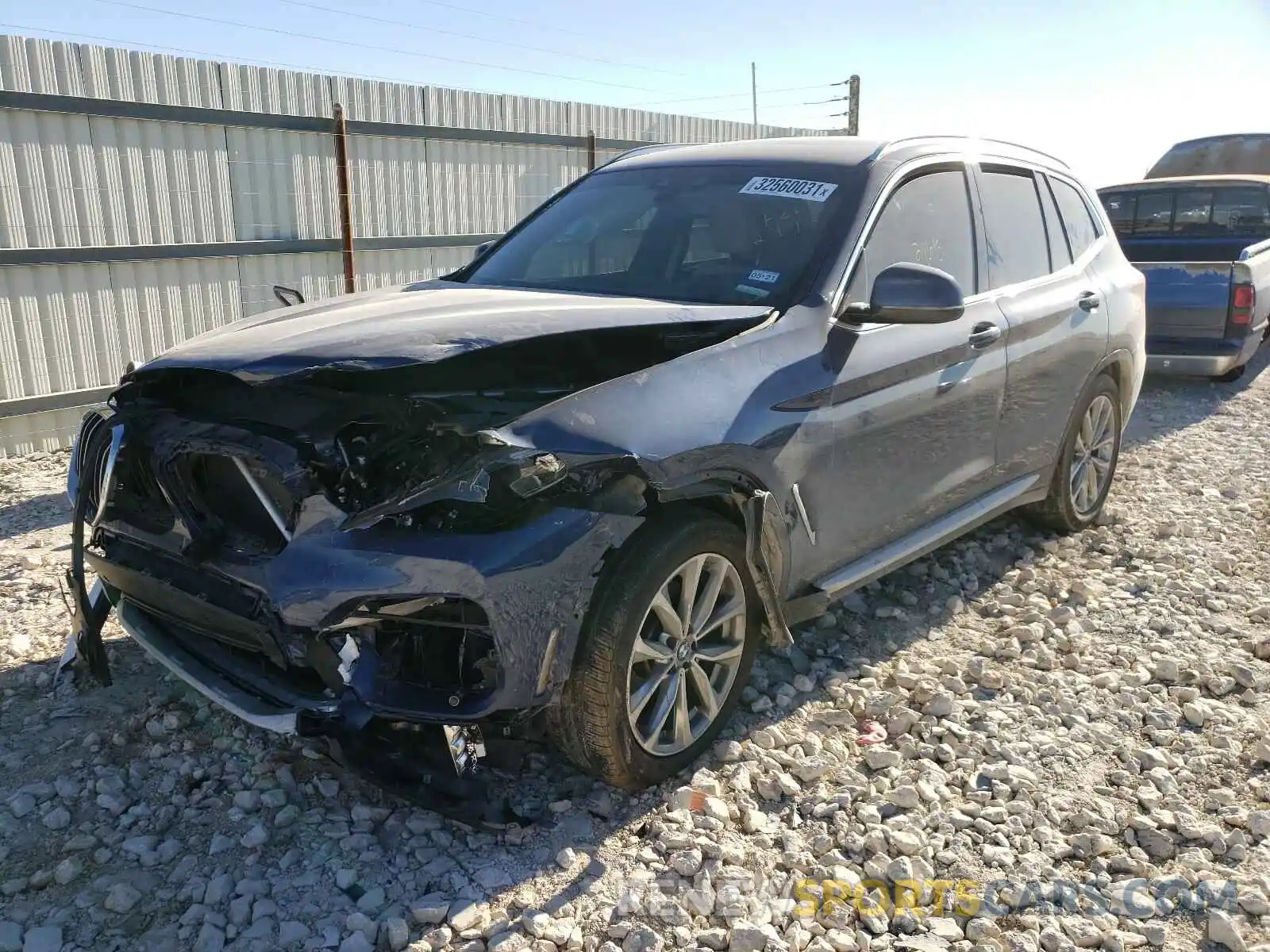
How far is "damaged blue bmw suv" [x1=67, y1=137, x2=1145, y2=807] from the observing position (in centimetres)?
255

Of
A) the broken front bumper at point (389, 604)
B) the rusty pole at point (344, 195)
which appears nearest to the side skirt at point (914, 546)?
the broken front bumper at point (389, 604)

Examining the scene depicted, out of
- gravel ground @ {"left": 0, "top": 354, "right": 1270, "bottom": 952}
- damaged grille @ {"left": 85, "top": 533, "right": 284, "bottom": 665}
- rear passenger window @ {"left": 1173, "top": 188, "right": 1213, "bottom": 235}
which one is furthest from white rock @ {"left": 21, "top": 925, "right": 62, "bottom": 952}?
rear passenger window @ {"left": 1173, "top": 188, "right": 1213, "bottom": 235}

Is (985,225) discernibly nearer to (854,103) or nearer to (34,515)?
(34,515)

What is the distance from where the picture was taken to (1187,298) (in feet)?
27.9

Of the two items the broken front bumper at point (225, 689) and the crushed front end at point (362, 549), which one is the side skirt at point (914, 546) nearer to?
the crushed front end at point (362, 549)

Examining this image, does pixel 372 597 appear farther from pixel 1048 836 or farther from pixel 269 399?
pixel 1048 836

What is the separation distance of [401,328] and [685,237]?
4.55 feet

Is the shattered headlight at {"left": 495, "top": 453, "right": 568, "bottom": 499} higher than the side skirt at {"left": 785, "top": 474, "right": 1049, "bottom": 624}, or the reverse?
the shattered headlight at {"left": 495, "top": 453, "right": 568, "bottom": 499}

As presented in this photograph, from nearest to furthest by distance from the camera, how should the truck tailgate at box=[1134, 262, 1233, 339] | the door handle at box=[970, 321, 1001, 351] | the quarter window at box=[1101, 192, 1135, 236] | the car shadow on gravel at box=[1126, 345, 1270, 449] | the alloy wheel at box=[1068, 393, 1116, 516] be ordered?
the door handle at box=[970, 321, 1001, 351] → the alloy wheel at box=[1068, 393, 1116, 516] → the car shadow on gravel at box=[1126, 345, 1270, 449] → the truck tailgate at box=[1134, 262, 1233, 339] → the quarter window at box=[1101, 192, 1135, 236]

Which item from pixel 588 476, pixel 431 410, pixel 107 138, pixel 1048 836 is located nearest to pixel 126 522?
pixel 431 410

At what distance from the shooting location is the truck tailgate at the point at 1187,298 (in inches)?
332

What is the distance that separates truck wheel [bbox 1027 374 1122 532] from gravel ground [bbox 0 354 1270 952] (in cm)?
97

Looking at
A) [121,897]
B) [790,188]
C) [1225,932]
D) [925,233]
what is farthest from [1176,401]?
[121,897]

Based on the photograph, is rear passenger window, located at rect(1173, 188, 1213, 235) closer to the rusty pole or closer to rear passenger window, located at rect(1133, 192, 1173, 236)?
rear passenger window, located at rect(1133, 192, 1173, 236)
